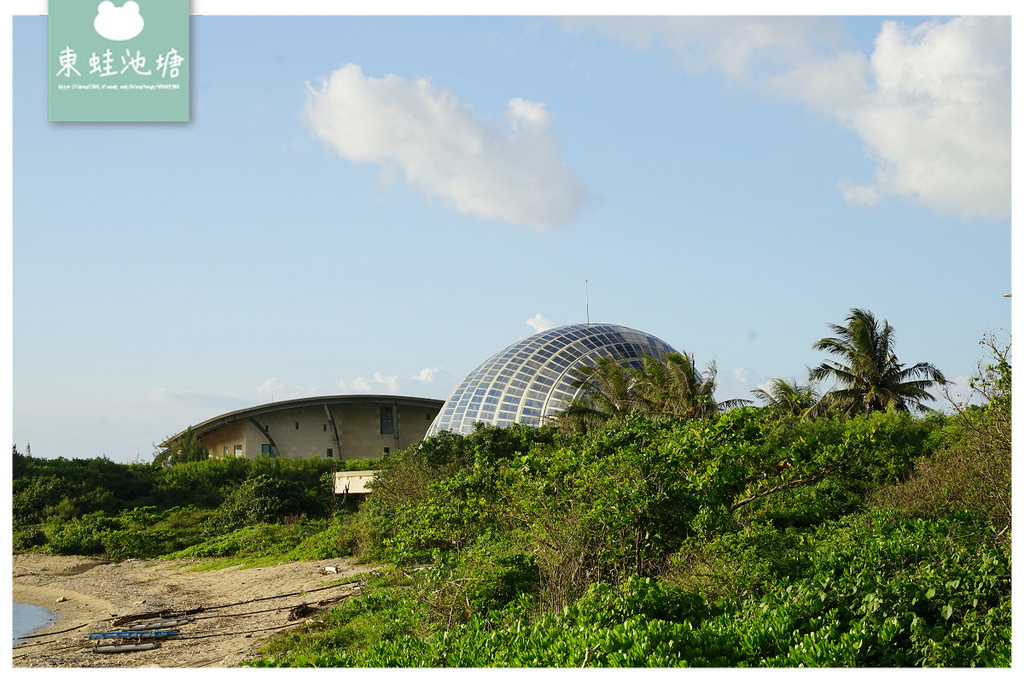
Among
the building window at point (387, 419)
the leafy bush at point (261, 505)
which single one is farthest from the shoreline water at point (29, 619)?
the building window at point (387, 419)

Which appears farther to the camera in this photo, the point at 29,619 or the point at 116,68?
the point at 29,619

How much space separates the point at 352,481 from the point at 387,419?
20022mm

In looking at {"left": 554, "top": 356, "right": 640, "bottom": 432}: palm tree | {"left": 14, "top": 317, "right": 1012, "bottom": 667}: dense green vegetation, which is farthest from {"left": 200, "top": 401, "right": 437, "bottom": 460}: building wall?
{"left": 14, "top": 317, "right": 1012, "bottom": 667}: dense green vegetation

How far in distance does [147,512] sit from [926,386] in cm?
2670

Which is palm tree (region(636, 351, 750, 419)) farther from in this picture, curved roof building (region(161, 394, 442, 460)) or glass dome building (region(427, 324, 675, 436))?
A: curved roof building (region(161, 394, 442, 460))

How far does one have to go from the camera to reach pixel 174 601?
52.3ft

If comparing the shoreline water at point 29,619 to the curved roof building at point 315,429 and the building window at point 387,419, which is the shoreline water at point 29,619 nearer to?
the curved roof building at point 315,429

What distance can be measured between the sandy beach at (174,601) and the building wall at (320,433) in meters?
22.7

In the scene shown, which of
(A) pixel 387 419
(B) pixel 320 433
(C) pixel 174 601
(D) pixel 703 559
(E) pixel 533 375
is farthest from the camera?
(A) pixel 387 419

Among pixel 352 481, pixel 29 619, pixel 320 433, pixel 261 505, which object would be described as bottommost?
pixel 29 619

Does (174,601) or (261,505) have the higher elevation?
(261,505)

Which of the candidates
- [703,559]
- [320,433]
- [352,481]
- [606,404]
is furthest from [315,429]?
[703,559]

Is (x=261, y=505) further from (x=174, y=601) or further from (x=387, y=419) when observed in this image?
(x=387, y=419)

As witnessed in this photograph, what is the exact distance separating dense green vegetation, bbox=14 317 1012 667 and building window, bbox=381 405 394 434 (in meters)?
35.7
